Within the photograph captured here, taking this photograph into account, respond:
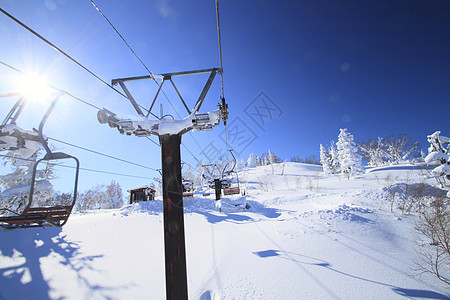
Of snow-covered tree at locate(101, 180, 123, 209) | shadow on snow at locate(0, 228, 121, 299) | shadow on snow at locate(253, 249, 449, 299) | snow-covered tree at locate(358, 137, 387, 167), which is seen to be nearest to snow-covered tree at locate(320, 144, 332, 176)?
snow-covered tree at locate(358, 137, 387, 167)

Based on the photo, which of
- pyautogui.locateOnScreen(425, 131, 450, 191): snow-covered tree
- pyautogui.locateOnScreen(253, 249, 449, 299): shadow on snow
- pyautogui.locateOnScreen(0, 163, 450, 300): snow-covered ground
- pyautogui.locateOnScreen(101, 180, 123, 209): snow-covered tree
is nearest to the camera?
pyautogui.locateOnScreen(253, 249, 449, 299): shadow on snow

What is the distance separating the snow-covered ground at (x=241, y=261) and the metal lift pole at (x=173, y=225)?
85.8 inches

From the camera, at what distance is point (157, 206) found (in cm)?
2003

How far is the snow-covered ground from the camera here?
5.55 meters

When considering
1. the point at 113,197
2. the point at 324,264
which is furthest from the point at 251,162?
the point at 324,264

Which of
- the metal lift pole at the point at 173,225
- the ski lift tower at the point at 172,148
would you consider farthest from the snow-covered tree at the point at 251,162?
the metal lift pole at the point at 173,225

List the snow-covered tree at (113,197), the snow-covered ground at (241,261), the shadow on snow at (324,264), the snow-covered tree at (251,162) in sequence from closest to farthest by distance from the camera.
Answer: the shadow on snow at (324,264), the snow-covered ground at (241,261), the snow-covered tree at (113,197), the snow-covered tree at (251,162)

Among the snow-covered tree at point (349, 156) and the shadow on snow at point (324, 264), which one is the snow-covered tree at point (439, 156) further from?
the snow-covered tree at point (349, 156)

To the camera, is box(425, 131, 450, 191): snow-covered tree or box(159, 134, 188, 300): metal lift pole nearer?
box(159, 134, 188, 300): metal lift pole

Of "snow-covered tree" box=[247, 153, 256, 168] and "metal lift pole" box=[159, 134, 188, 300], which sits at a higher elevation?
"snow-covered tree" box=[247, 153, 256, 168]

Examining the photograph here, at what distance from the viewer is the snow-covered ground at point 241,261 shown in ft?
18.2

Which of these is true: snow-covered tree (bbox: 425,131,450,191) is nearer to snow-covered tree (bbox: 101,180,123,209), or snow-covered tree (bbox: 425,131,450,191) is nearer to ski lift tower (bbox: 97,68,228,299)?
ski lift tower (bbox: 97,68,228,299)

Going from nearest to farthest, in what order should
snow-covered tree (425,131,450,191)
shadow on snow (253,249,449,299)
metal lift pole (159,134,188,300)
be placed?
metal lift pole (159,134,188,300)
shadow on snow (253,249,449,299)
snow-covered tree (425,131,450,191)

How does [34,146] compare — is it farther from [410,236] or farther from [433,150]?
[433,150]
